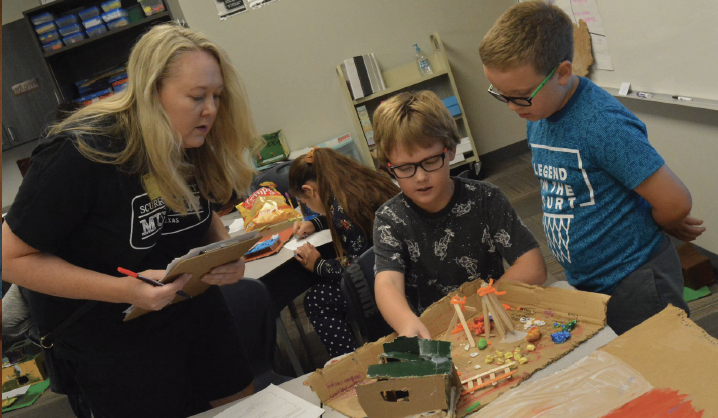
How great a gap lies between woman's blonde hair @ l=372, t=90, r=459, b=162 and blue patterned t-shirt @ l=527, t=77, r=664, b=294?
0.27 metres

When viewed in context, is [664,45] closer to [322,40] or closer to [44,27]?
[322,40]

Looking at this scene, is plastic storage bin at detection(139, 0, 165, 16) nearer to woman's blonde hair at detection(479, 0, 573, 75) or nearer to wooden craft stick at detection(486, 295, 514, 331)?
woman's blonde hair at detection(479, 0, 573, 75)

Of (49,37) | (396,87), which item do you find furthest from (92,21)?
(396,87)

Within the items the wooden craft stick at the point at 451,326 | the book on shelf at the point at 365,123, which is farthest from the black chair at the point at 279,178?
the wooden craft stick at the point at 451,326

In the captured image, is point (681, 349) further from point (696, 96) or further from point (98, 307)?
point (696, 96)

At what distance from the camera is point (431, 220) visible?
1711mm

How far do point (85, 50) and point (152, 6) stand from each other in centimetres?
83

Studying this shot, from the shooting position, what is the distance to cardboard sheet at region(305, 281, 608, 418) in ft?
3.88

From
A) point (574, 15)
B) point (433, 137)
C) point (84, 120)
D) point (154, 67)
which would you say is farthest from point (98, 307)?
point (574, 15)

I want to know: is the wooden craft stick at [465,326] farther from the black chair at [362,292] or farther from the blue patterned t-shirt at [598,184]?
the black chair at [362,292]

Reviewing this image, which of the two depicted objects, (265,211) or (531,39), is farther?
(265,211)

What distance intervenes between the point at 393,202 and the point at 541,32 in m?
0.65

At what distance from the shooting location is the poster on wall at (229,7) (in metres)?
5.32

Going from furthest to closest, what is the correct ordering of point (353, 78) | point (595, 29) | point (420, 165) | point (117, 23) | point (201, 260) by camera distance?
point (353, 78) → point (117, 23) → point (595, 29) → point (420, 165) → point (201, 260)
